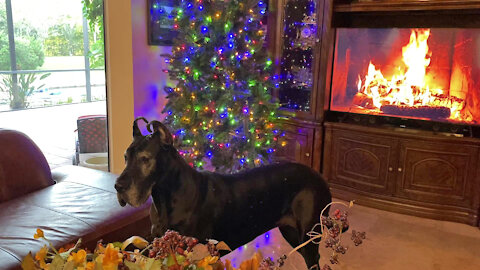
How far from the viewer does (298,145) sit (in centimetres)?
413

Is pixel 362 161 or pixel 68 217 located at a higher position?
pixel 68 217

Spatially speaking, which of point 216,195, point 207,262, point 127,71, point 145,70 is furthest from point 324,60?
point 207,262

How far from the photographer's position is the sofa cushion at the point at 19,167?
7.63 feet

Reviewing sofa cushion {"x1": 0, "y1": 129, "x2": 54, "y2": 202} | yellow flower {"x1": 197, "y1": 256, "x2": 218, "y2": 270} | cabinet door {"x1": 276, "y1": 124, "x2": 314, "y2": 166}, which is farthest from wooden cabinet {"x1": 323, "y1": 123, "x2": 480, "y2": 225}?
yellow flower {"x1": 197, "y1": 256, "x2": 218, "y2": 270}

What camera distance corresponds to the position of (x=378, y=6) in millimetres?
3658

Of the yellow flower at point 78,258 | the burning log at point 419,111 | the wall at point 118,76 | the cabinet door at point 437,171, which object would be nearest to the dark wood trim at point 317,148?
the burning log at point 419,111

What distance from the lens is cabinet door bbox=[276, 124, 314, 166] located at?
160 inches

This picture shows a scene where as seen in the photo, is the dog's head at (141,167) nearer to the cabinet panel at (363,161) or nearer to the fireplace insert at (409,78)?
the cabinet panel at (363,161)

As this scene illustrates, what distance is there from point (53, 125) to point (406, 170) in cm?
305

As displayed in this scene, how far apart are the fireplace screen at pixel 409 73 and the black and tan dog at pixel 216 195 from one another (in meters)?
2.15

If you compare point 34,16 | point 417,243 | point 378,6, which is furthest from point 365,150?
point 34,16

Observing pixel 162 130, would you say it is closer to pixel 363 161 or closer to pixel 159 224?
pixel 159 224

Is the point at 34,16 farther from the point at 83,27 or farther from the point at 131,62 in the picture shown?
the point at 131,62

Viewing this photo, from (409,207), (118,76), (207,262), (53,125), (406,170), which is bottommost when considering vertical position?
(409,207)
